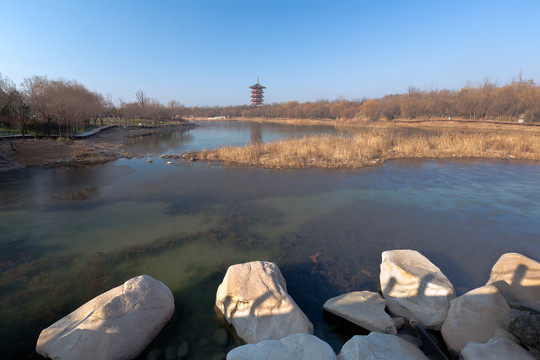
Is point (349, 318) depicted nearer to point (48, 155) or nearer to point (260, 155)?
point (260, 155)

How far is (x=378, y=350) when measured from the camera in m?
2.74

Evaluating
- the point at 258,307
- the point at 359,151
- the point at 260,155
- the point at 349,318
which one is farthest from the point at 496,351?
the point at 260,155

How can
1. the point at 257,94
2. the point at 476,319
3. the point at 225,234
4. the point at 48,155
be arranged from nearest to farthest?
the point at 476,319 < the point at 225,234 < the point at 48,155 < the point at 257,94

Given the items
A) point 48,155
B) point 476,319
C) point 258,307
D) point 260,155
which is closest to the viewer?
point 476,319

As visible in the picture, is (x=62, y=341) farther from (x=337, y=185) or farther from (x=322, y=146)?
(x=322, y=146)

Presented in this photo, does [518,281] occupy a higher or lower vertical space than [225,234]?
higher

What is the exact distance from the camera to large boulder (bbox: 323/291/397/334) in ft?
11.2

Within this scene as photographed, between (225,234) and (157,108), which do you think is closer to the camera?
(225,234)

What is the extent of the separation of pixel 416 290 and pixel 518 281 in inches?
57.1

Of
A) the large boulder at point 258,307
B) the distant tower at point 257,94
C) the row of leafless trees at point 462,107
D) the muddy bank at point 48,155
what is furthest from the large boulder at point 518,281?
the distant tower at point 257,94

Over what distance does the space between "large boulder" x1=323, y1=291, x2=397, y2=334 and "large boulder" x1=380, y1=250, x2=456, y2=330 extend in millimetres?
275

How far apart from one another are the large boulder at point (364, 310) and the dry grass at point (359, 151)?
1065 centimetres

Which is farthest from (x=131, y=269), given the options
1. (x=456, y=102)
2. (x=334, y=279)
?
(x=456, y=102)

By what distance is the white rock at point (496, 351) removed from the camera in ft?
8.34
